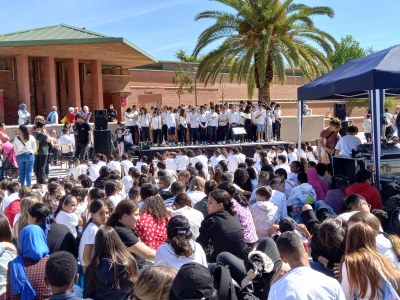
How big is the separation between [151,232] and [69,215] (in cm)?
131

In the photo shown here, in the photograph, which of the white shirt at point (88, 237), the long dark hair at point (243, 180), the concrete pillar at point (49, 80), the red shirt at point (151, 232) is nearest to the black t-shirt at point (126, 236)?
the white shirt at point (88, 237)

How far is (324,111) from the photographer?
142ft

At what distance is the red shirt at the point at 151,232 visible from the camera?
5.51 metres

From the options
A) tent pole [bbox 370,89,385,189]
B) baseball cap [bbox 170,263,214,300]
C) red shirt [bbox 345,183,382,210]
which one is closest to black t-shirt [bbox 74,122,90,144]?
tent pole [bbox 370,89,385,189]

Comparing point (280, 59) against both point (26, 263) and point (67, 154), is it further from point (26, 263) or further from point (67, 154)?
point (26, 263)

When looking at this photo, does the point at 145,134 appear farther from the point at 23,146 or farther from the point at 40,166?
the point at 23,146

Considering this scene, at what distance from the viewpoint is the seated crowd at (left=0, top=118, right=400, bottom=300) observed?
3299 mm

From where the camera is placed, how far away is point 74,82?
25.8 m

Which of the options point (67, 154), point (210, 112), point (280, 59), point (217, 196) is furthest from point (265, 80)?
point (217, 196)

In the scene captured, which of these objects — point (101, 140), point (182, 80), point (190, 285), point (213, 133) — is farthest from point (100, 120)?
point (182, 80)

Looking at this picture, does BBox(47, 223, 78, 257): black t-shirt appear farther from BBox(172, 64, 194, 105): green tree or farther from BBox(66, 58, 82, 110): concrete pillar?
BBox(172, 64, 194, 105): green tree

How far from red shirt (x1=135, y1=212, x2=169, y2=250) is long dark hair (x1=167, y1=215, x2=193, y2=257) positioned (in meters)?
1.16

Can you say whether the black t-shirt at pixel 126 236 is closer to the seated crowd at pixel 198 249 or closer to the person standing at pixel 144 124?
the seated crowd at pixel 198 249

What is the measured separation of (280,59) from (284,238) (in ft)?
68.2
